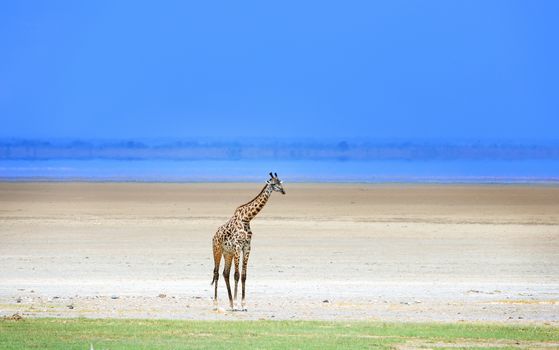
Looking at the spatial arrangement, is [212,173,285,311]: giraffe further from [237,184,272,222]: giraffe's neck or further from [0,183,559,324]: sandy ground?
[0,183,559,324]: sandy ground

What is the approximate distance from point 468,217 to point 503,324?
2121cm

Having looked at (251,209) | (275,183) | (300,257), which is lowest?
(300,257)

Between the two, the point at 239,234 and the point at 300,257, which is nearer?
the point at 239,234

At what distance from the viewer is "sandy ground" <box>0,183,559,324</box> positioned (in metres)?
19.4

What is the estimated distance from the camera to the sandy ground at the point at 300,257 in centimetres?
1941

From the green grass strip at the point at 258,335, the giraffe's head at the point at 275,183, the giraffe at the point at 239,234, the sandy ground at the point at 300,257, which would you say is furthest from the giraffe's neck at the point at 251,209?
the green grass strip at the point at 258,335

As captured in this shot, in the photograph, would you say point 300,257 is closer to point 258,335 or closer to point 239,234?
point 239,234

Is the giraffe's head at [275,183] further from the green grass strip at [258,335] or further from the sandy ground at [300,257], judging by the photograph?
the green grass strip at [258,335]

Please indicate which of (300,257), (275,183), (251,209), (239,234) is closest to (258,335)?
(239,234)

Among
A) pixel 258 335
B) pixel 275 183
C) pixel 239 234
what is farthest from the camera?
pixel 275 183

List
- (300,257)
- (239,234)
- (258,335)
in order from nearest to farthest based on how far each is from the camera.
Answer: (258,335)
(239,234)
(300,257)

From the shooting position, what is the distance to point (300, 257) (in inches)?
1083

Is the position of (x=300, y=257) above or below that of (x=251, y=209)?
below

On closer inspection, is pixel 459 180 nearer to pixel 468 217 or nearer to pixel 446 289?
pixel 468 217
